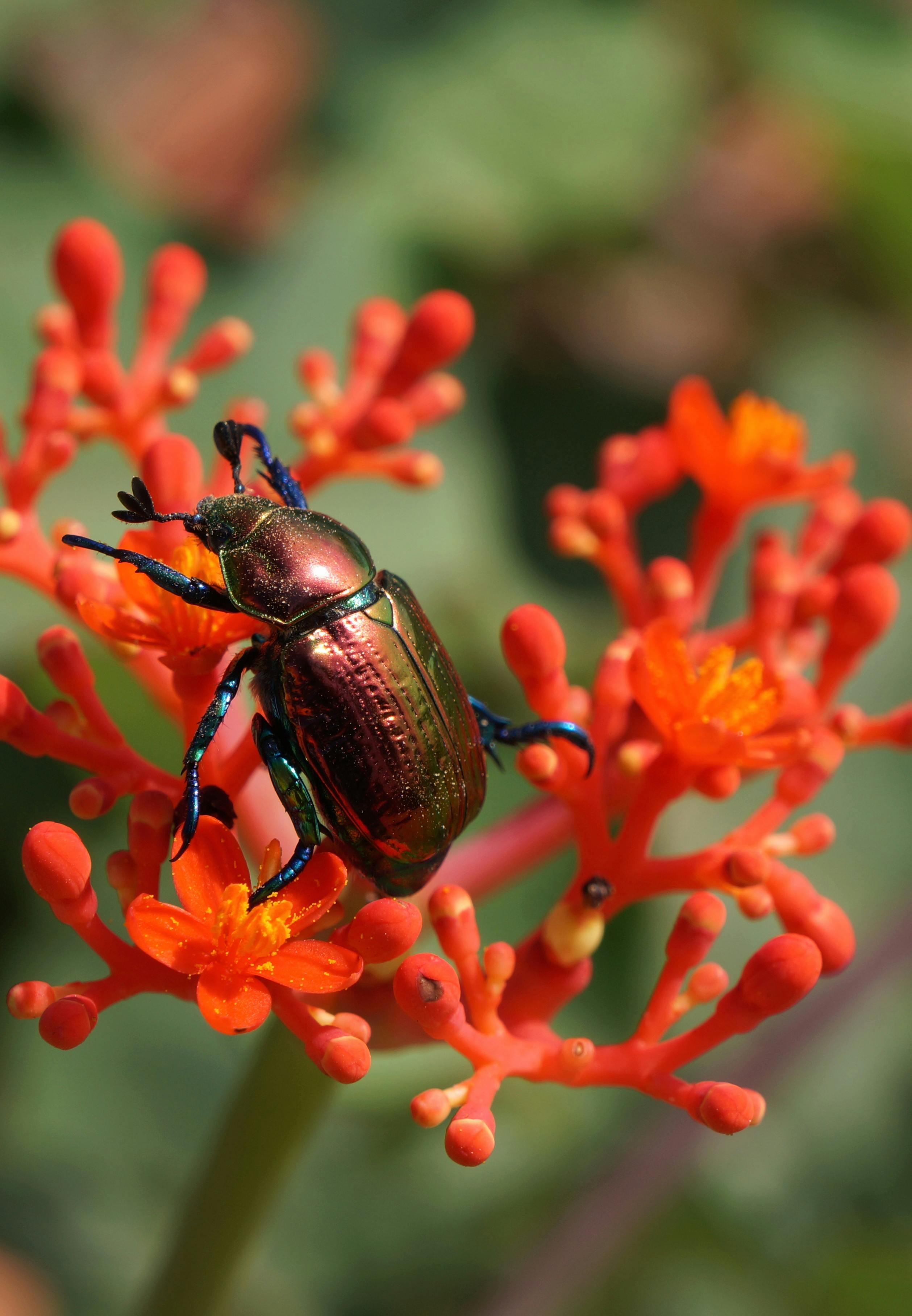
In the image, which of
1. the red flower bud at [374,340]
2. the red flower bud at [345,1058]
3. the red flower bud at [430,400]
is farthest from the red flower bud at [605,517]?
the red flower bud at [345,1058]

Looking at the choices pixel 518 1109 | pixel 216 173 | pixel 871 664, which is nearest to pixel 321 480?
pixel 518 1109

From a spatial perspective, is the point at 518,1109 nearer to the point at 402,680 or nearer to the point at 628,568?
the point at 628,568

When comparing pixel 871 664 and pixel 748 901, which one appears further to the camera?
pixel 871 664

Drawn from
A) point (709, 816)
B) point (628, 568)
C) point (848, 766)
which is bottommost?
point (709, 816)

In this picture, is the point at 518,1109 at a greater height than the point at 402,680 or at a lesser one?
lesser

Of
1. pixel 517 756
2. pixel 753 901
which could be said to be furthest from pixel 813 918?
pixel 517 756
